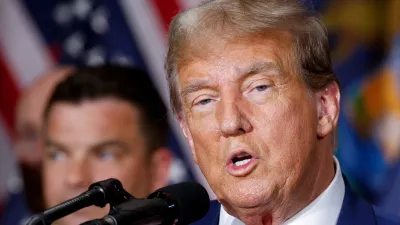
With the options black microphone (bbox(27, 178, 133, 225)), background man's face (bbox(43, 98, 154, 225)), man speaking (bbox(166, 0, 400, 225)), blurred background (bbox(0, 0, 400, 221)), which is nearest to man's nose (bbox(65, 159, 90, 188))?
background man's face (bbox(43, 98, 154, 225))

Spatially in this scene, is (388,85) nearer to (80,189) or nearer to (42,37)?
(80,189)

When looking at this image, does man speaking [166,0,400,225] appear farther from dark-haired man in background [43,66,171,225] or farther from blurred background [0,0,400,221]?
dark-haired man in background [43,66,171,225]

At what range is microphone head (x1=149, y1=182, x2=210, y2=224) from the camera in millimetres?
1903

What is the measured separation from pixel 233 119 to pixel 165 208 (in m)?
0.26

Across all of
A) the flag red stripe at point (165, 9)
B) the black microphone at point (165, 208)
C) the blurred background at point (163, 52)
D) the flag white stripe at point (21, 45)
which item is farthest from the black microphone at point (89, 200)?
the flag white stripe at point (21, 45)

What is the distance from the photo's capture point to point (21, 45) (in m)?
Answer: 4.17

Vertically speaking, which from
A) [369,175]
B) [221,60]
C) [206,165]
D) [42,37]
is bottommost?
[369,175]

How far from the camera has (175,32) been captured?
218 centimetres

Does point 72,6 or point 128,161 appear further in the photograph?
point 72,6

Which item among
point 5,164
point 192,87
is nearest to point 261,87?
point 192,87

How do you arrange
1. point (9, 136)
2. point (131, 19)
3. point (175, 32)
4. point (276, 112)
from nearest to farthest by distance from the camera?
point (276, 112) < point (175, 32) < point (131, 19) < point (9, 136)

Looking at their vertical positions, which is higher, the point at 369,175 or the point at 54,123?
the point at 54,123

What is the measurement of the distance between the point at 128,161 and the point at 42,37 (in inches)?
40.3

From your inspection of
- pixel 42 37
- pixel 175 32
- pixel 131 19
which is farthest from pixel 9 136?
pixel 175 32
